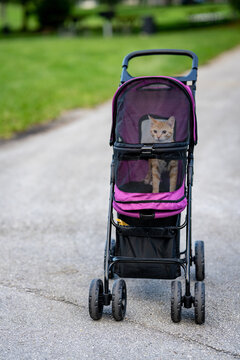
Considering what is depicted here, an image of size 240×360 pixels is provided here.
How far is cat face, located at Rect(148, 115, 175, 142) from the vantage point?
13.1 ft

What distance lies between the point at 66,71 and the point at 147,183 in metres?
13.5

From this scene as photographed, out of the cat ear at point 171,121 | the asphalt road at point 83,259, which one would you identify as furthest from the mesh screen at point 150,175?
the asphalt road at point 83,259

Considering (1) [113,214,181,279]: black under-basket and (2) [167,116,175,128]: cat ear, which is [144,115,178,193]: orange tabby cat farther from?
(1) [113,214,181,279]: black under-basket

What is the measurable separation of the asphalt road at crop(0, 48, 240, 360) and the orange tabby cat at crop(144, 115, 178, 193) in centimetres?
88

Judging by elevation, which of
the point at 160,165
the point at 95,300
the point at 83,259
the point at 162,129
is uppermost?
the point at 162,129

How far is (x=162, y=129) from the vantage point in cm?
402

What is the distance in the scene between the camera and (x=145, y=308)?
413cm

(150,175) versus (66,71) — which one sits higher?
(150,175)

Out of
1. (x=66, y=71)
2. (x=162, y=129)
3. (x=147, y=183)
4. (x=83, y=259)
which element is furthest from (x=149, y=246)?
(x=66, y=71)

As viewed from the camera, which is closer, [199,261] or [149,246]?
[149,246]

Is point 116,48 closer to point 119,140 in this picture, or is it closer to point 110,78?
point 110,78

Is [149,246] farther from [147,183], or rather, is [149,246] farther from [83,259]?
[83,259]

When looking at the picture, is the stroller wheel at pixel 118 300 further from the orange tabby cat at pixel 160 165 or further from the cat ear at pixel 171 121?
the cat ear at pixel 171 121

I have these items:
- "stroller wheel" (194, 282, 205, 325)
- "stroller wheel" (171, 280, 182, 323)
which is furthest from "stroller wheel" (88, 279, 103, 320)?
"stroller wheel" (194, 282, 205, 325)
